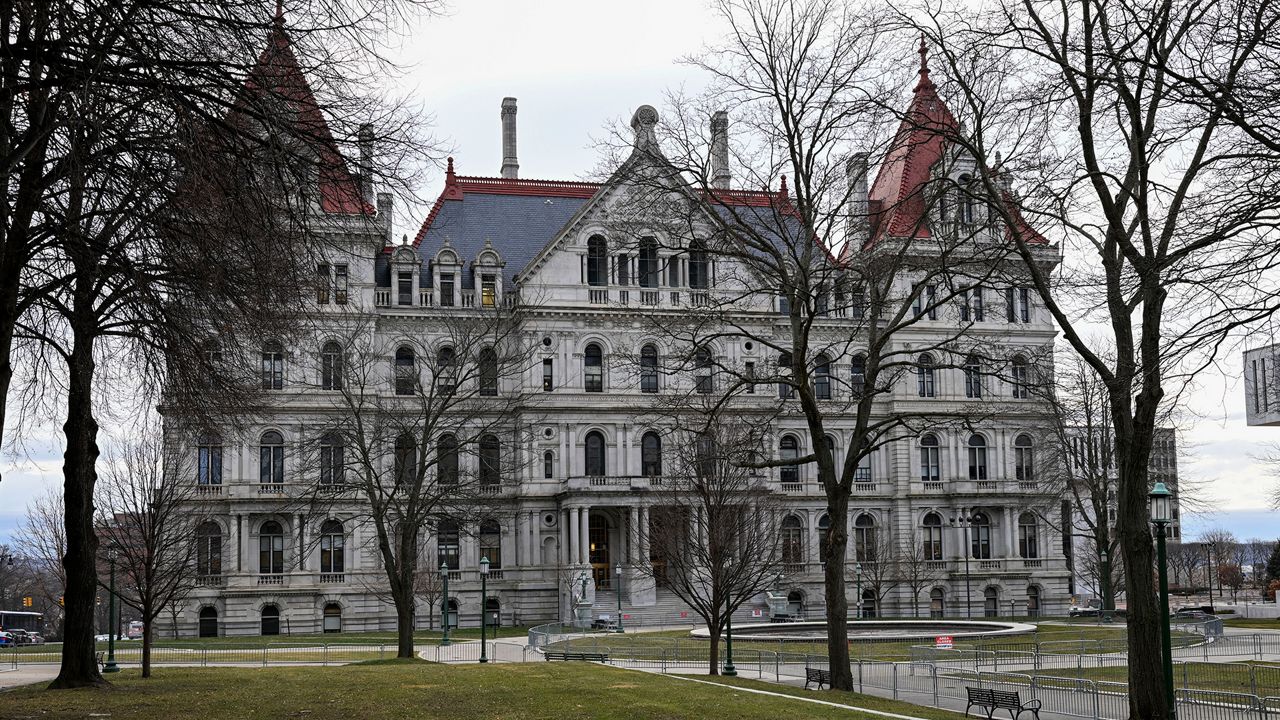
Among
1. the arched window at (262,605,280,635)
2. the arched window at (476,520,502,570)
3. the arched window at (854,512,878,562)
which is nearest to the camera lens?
the arched window at (262,605,280,635)

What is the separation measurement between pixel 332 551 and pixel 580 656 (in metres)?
25.5

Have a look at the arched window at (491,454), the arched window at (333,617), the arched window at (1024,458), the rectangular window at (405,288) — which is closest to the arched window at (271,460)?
the arched window at (333,617)

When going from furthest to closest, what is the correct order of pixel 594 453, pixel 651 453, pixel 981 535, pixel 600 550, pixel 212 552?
pixel 981 535, pixel 651 453, pixel 600 550, pixel 594 453, pixel 212 552

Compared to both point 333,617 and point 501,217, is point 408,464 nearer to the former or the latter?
point 333,617

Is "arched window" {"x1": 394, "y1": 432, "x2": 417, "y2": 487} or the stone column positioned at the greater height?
"arched window" {"x1": 394, "y1": 432, "x2": 417, "y2": 487}

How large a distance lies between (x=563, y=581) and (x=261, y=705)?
4364 centimetres

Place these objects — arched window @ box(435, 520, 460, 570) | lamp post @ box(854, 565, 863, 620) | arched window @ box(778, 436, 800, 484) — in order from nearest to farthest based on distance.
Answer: lamp post @ box(854, 565, 863, 620)
arched window @ box(435, 520, 460, 570)
arched window @ box(778, 436, 800, 484)

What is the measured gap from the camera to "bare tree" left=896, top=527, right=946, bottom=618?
6538 cm

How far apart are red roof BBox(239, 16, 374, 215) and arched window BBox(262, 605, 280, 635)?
49310 mm

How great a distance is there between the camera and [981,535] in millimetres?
69625

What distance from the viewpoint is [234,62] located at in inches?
527

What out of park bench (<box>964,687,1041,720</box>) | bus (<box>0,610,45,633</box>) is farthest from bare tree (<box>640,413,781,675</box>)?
bus (<box>0,610,45,633</box>)

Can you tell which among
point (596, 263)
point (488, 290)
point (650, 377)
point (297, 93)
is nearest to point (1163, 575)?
point (297, 93)

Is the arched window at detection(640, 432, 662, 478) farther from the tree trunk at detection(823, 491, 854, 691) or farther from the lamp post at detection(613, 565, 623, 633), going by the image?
the tree trunk at detection(823, 491, 854, 691)
